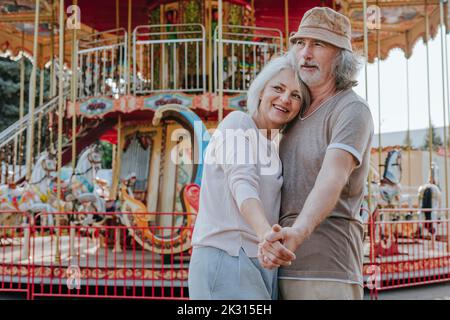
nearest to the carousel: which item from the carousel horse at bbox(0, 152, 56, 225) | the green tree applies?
the carousel horse at bbox(0, 152, 56, 225)

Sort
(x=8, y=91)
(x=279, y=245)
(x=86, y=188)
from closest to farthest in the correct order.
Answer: (x=279, y=245)
(x=86, y=188)
(x=8, y=91)

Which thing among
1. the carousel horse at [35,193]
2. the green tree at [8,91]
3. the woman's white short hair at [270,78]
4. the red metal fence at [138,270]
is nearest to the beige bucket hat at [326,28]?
the woman's white short hair at [270,78]

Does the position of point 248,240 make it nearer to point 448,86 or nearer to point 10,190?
point 10,190

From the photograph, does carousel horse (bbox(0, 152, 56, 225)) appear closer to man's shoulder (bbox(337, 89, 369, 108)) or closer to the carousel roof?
the carousel roof

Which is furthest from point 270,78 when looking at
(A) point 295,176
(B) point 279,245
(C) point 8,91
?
(C) point 8,91

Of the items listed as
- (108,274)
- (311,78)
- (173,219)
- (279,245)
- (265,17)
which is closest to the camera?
(279,245)

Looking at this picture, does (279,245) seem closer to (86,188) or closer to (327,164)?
(327,164)

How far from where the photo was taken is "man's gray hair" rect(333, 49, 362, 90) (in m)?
1.86

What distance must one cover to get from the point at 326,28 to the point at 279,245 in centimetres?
79

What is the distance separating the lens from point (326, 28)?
1.84 metres

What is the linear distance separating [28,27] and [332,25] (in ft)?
47.0

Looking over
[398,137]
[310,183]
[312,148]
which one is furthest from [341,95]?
[398,137]

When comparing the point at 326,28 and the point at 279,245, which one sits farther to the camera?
the point at 326,28
